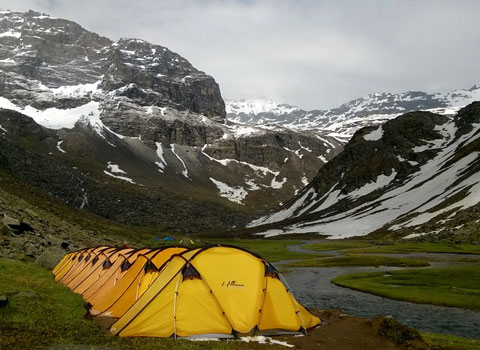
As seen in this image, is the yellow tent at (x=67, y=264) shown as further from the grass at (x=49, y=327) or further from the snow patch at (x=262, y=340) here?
the snow patch at (x=262, y=340)

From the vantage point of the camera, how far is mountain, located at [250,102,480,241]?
100875mm

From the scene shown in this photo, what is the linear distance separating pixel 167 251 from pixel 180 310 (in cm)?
576

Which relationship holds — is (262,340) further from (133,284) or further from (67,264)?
(67,264)

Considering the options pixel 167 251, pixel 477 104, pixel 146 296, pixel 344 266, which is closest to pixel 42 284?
pixel 167 251

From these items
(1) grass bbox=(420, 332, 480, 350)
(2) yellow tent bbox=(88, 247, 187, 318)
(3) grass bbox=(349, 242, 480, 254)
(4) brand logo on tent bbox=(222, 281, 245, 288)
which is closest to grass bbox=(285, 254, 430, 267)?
(3) grass bbox=(349, 242, 480, 254)

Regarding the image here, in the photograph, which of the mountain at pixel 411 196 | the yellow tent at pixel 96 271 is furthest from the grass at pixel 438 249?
the yellow tent at pixel 96 271

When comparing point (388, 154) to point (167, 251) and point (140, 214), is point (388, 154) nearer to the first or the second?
point (140, 214)

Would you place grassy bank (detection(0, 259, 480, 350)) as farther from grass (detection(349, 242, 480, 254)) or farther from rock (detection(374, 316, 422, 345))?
grass (detection(349, 242, 480, 254))

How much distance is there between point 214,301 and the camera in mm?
18016

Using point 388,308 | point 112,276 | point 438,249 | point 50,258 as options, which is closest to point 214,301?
point 112,276

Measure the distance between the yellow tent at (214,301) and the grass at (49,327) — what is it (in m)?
1.04

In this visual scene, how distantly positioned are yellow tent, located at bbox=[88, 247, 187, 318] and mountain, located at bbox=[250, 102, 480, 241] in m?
75.5

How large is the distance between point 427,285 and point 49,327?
109 ft

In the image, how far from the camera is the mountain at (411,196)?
331 ft
